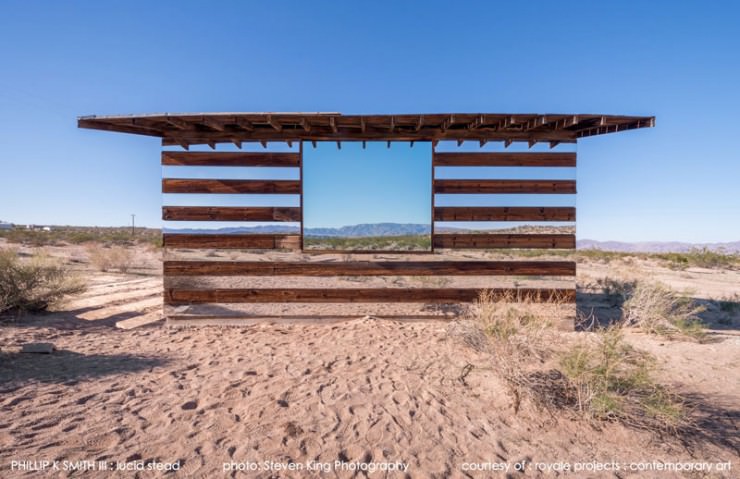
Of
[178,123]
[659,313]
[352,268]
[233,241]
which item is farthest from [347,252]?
[659,313]

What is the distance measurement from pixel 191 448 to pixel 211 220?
3821mm

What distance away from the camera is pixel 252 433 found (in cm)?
250

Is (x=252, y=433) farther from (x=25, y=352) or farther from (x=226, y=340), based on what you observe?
(x=25, y=352)

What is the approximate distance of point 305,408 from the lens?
2.89 m

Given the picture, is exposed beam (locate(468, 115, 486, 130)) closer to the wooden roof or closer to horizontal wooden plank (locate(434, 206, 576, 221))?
the wooden roof

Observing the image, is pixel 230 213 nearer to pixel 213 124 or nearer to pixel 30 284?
pixel 213 124

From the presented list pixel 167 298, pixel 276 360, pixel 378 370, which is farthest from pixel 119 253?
pixel 378 370

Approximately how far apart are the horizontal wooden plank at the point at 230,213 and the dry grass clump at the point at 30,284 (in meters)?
3.04

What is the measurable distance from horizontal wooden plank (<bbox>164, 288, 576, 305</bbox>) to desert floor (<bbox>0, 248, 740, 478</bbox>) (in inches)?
24.8

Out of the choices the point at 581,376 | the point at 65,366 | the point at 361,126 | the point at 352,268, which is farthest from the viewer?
the point at 352,268

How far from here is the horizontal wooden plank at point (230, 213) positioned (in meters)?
5.27

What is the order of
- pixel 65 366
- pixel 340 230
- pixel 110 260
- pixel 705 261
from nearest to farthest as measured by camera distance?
pixel 65 366
pixel 340 230
pixel 110 260
pixel 705 261

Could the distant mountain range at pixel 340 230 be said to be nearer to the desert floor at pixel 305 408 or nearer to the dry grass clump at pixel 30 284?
the desert floor at pixel 305 408

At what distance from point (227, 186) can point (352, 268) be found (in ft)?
8.22
